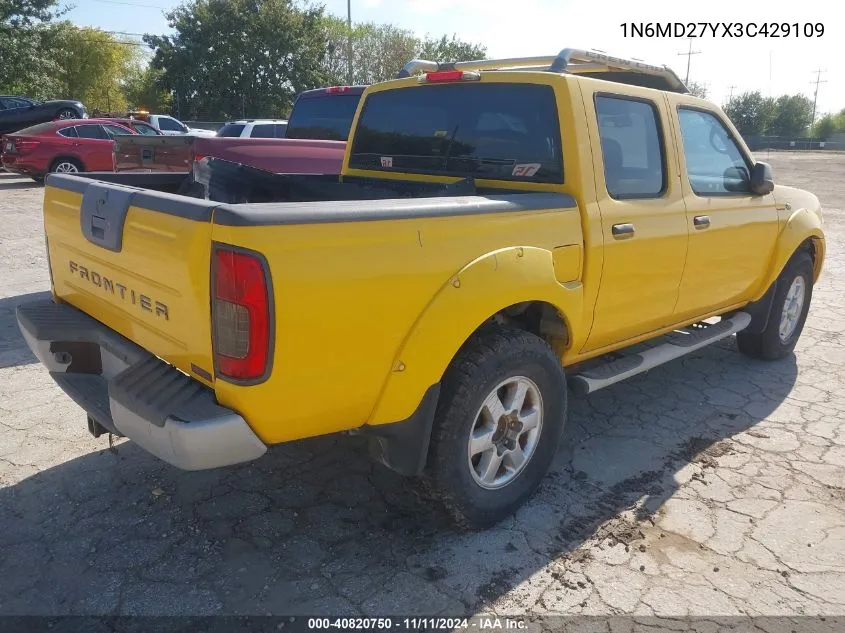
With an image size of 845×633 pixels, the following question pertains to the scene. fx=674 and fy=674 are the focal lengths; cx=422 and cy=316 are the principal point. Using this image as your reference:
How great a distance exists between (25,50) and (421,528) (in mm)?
32927

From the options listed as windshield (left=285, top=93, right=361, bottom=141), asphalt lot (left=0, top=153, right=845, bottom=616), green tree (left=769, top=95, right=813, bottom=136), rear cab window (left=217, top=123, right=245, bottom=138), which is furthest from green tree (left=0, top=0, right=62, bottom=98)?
green tree (left=769, top=95, right=813, bottom=136)

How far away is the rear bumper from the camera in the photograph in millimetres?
2152

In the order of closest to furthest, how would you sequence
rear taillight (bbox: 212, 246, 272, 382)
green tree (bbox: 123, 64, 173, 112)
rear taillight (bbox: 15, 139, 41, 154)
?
rear taillight (bbox: 212, 246, 272, 382), rear taillight (bbox: 15, 139, 41, 154), green tree (bbox: 123, 64, 173, 112)

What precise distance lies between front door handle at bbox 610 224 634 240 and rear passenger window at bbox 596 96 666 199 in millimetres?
163

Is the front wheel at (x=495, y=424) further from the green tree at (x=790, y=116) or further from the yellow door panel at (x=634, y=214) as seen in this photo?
the green tree at (x=790, y=116)

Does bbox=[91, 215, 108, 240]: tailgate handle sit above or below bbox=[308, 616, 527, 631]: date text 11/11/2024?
above

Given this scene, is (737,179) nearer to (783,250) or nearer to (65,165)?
(783,250)

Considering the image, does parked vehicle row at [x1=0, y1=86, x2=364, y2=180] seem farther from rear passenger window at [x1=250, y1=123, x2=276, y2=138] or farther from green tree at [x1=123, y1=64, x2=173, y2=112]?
green tree at [x1=123, y1=64, x2=173, y2=112]

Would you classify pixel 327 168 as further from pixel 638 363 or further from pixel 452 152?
pixel 638 363

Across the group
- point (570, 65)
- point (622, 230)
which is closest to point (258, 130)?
point (570, 65)

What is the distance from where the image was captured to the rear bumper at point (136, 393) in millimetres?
2152

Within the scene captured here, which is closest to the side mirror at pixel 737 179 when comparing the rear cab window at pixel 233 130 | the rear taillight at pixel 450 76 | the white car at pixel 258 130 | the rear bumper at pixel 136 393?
the rear taillight at pixel 450 76

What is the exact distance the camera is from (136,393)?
2365 mm

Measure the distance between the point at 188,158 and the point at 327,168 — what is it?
4.64 ft
